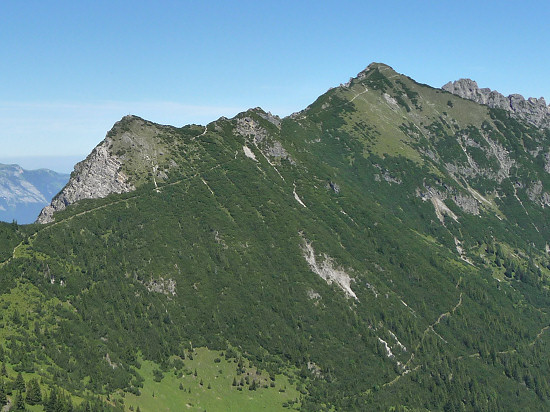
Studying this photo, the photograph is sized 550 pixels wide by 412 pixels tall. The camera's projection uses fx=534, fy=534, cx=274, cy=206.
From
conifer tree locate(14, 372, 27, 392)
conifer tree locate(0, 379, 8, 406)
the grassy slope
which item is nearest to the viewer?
conifer tree locate(0, 379, 8, 406)

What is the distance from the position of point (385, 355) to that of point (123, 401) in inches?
3868

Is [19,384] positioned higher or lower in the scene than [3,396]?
higher

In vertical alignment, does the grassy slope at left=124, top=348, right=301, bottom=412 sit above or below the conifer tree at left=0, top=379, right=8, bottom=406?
below

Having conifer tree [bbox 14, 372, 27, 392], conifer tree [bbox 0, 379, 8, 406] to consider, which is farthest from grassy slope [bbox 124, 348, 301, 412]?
conifer tree [bbox 0, 379, 8, 406]

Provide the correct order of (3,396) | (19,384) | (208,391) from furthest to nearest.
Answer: (208,391) < (19,384) < (3,396)

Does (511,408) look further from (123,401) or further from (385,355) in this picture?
(123,401)

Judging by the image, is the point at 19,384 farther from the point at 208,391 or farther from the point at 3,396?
the point at 208,391

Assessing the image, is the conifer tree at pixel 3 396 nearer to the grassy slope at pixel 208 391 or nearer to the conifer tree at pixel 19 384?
the conifer tree at pixel 19 384

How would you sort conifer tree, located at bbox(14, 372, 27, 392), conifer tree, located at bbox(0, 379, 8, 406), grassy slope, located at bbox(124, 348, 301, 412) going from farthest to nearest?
grassy slope, located at bbox(124, 348, 301, 412) < conifer tree, located at bbox(14, 372, 27, 392) < conifer tree, located at bbox(0, 379, 8, 406)

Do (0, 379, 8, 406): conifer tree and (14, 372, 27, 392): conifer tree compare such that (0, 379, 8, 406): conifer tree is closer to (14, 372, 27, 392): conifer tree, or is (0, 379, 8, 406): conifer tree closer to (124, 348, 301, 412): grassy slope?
(14, 372, 27, 392): conifer tree

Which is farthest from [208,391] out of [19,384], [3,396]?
[3,396]

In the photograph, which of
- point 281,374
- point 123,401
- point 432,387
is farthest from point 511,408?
point 123,401

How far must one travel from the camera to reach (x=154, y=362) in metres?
155

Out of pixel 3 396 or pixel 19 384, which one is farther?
pixel 19 384
